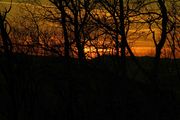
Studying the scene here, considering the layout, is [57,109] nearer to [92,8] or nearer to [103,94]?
[103,94]

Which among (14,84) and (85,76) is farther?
(85,76)

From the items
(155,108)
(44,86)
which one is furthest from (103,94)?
(44,86)

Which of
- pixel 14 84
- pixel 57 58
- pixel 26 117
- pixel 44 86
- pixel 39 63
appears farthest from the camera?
pixel 44 86

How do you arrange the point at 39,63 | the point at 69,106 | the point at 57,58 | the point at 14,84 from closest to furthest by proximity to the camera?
the point at 14,84, the point at 69,106, the point at 57,58, the point at 39,63

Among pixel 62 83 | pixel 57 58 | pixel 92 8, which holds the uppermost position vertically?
pixel 92 8

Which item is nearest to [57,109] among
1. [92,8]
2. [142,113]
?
[142,113]

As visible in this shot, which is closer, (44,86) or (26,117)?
(26,117)

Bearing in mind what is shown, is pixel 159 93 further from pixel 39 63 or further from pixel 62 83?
pixel 39 63

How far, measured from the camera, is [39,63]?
63.3 feet

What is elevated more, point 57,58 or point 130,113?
point 57,58

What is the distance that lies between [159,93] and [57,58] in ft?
17.3

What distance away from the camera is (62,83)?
18578mm

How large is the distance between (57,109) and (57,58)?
247 centimetres

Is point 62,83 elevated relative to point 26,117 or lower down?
elevated
